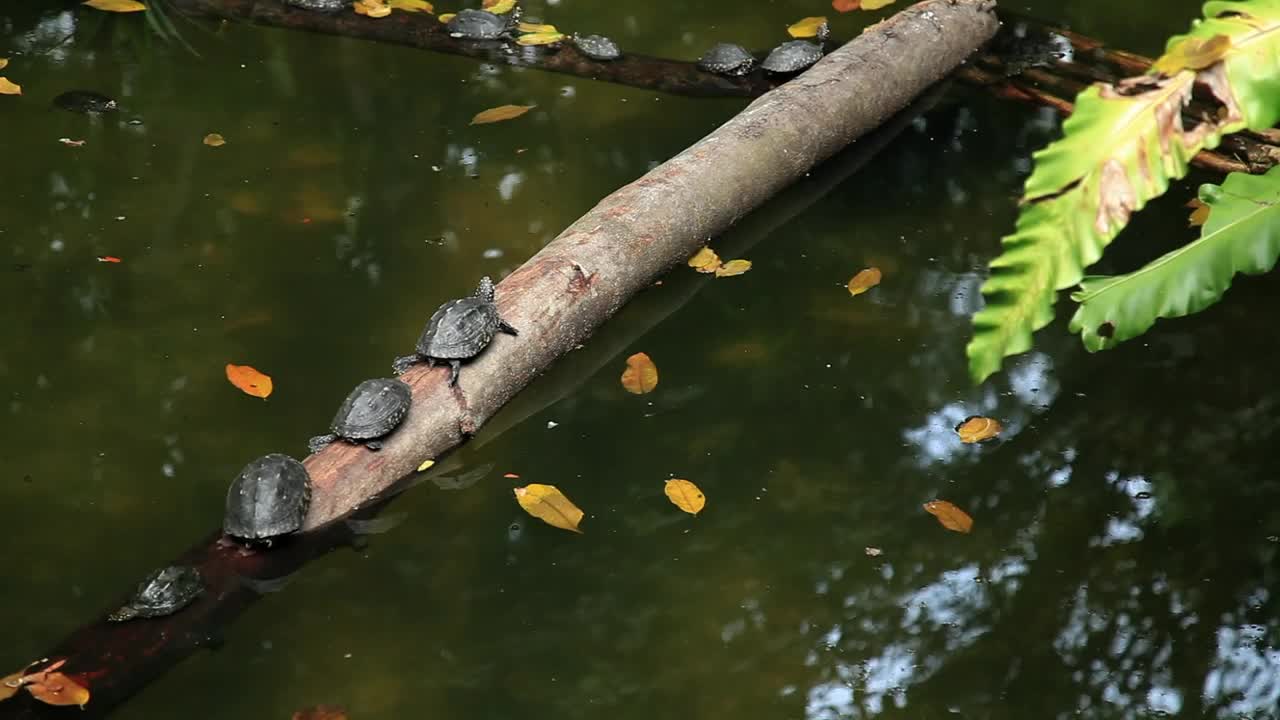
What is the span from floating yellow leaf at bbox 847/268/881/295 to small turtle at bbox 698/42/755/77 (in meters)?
1.74

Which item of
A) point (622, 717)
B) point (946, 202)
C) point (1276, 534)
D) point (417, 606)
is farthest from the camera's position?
point (946, 202)

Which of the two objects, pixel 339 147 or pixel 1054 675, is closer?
pixel 1054 675

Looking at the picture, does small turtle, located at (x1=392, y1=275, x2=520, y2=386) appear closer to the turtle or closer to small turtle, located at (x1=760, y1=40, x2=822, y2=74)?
→ the turtle

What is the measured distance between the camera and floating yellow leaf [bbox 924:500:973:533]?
3723 mm

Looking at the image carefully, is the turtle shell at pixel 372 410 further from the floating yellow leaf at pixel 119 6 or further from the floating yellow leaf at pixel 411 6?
the floating yellow leaf at pixel 119 6

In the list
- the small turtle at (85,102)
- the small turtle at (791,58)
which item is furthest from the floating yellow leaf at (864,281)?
the small turtle at (85,102)

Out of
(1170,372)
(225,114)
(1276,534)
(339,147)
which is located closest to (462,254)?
(339,147)

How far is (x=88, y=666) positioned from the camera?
3.21 metres

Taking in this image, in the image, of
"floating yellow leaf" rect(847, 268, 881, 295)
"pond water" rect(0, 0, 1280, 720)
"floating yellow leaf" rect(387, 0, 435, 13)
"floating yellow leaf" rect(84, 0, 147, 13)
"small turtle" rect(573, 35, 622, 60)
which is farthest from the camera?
"floating yellow leaf" rect(387, 0, 435, 13)

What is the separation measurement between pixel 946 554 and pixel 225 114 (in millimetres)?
3961

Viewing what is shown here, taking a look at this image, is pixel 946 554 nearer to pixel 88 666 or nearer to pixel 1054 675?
pixel 1054 675

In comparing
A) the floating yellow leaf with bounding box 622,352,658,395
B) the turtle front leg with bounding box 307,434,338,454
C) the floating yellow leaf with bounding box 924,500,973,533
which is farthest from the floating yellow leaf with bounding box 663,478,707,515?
the turtle front leg with bounding box 307,434,338,454

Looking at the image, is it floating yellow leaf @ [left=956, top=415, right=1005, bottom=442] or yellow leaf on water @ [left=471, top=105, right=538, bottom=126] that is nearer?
floating yellow leaf @ [left=956, top=415, right=1005, bottom=442]

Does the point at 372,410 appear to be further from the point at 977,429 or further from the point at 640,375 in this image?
the point at 977,429
